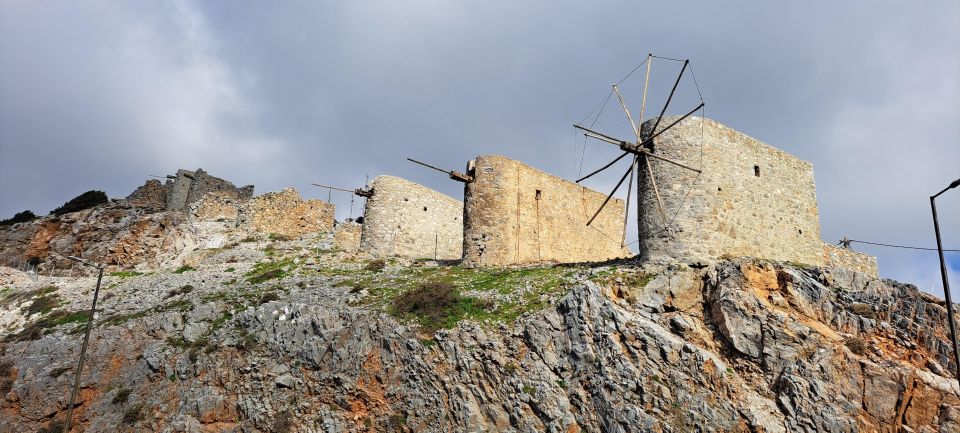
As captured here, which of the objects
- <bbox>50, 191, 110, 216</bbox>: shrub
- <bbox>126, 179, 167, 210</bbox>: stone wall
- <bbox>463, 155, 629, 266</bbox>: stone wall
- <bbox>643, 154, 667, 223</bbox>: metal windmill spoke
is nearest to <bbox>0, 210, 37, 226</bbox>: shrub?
<bbox>50, 191, 110, 216</bbox>: shrub

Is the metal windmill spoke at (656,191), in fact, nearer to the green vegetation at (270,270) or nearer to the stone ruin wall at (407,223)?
the stone ruin wall at (407,223)

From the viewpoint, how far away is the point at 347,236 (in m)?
35.6

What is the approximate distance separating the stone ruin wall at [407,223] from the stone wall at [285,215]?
5.18 meters

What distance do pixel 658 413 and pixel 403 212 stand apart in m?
22.4

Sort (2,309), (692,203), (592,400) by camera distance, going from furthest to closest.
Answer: (2,309), (692,203), (592,400)

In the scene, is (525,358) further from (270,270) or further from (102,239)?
(102,239)

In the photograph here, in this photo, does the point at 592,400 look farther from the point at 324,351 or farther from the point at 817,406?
the point at 324,351

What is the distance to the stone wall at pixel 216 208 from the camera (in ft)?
124

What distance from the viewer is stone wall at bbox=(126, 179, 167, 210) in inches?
1647

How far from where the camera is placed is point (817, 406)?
1447 cm

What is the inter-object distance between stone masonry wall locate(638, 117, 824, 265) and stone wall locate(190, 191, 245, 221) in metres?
28.7

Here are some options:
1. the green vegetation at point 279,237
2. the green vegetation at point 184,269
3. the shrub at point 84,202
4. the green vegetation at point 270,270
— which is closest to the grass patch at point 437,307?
the green vegetation at point 270,270

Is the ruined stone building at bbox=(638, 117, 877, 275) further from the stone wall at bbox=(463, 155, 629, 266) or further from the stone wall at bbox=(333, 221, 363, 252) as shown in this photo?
the stone wall at bbox=(333, 221, 363, 252)

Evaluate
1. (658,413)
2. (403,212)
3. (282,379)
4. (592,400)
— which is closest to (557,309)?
(592,400)
